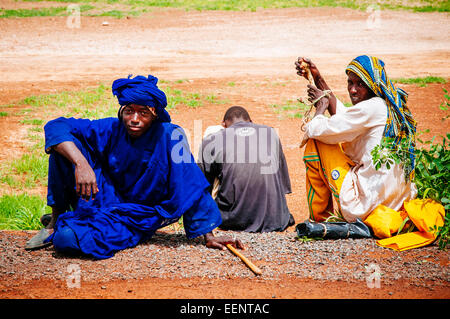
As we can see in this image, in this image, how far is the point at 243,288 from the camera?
364cm

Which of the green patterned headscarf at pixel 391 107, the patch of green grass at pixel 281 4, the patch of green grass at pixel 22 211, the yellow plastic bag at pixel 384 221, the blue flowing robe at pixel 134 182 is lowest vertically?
the patch of green grass at pixel 22 211

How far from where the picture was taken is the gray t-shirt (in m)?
5.41

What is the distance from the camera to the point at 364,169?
455cm

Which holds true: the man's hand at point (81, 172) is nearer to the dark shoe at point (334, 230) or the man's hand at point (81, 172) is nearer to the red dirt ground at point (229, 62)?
the red dirt ground at point (229, 62)

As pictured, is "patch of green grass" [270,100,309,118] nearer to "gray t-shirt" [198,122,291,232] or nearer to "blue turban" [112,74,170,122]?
"gray t-shirt" [198,122,291,232]

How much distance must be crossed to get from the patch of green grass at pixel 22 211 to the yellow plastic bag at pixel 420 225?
130 inches

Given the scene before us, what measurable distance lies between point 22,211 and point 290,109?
5.70 metres

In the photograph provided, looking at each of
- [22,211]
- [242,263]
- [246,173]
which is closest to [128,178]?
[242,263]

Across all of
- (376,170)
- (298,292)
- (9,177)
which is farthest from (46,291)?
(9,177)

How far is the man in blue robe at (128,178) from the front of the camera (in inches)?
161

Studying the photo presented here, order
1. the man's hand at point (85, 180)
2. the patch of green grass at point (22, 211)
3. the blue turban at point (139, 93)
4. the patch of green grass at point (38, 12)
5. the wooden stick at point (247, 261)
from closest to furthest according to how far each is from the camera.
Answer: the wooden stick at point (247, 261) < the man's hand at point (85, 180) < the blue turban at point (139, 93) < the patch of green grass at point (22, 211) < the patch of green grass at point (38, 12)

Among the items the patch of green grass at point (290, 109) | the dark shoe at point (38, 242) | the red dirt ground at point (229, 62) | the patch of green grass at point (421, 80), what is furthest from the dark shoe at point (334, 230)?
the patch of green grass at point (421, 80)

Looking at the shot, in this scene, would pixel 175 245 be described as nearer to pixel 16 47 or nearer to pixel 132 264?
pixel 132 264

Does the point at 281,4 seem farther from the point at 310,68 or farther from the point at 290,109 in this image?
the point at 310,68
